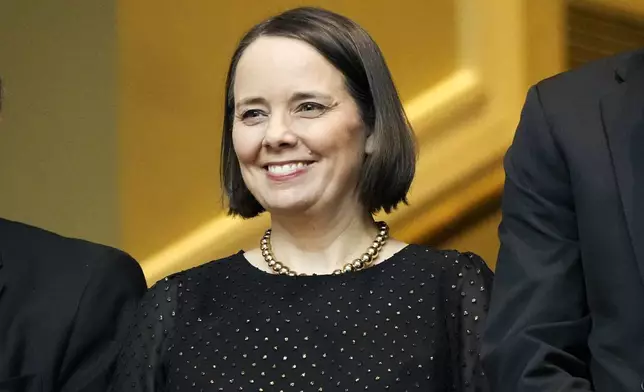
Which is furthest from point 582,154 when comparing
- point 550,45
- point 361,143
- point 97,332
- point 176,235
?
point 176,235

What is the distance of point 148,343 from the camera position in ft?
4.56

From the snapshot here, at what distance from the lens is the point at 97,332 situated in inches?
56.9

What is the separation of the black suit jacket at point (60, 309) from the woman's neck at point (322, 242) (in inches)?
9.2

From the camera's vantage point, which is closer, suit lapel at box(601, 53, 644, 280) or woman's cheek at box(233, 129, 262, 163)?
suit lapel at box(601, 53, 644, 280)

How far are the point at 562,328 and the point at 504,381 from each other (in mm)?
76

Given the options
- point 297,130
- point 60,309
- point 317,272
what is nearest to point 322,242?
point 317,272

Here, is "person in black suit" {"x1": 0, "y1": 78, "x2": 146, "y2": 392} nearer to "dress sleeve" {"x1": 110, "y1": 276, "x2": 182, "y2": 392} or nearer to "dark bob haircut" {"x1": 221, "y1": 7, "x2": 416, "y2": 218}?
"dress sleeve" {"x1": 110, "y1": 276, "x2": 182, "y2": 392}

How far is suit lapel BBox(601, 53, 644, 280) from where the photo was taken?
43.2 inches

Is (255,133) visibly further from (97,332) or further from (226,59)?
(226,59)

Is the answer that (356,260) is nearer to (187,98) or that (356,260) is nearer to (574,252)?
(574,252)

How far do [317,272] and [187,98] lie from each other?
663mm

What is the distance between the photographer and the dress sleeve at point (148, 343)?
138 centimetres

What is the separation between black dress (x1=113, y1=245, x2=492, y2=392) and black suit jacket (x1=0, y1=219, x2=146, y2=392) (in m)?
0.06

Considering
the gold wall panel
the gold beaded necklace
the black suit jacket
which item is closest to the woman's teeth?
the gold beaded necklace
